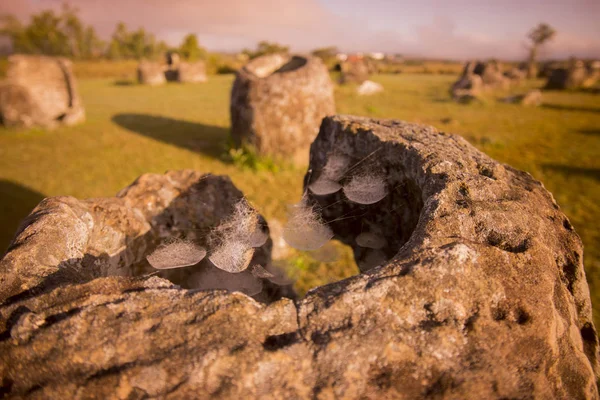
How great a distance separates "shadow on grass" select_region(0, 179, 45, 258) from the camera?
515 centimetres

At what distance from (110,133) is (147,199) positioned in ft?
28.6

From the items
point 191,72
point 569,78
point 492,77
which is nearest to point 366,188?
point 492,77

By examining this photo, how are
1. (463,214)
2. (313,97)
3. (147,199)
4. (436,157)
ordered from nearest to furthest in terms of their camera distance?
(463,214), (436,157), (147,199), (313,97)

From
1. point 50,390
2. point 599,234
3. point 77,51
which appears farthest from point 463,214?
point 77,51

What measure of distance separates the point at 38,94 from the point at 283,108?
29.6 ft

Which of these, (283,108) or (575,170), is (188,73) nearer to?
(283,108)

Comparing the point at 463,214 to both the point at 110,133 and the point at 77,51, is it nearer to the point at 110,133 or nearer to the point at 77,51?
the point at 110,133

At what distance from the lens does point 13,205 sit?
5906 mm

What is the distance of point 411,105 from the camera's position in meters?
13.4

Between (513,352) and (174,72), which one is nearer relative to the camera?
(513,352)

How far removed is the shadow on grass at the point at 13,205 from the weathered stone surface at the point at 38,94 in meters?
4.76

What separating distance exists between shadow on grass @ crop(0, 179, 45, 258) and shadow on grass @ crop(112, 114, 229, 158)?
3432 mm

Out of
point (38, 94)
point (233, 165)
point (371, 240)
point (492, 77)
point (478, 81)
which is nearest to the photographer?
point (371, 240)

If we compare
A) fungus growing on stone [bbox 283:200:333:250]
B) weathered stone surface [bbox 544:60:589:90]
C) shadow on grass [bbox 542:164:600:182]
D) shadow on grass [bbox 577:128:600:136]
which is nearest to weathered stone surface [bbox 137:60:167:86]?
shadow on grass [bbox 542:164:600:182]
